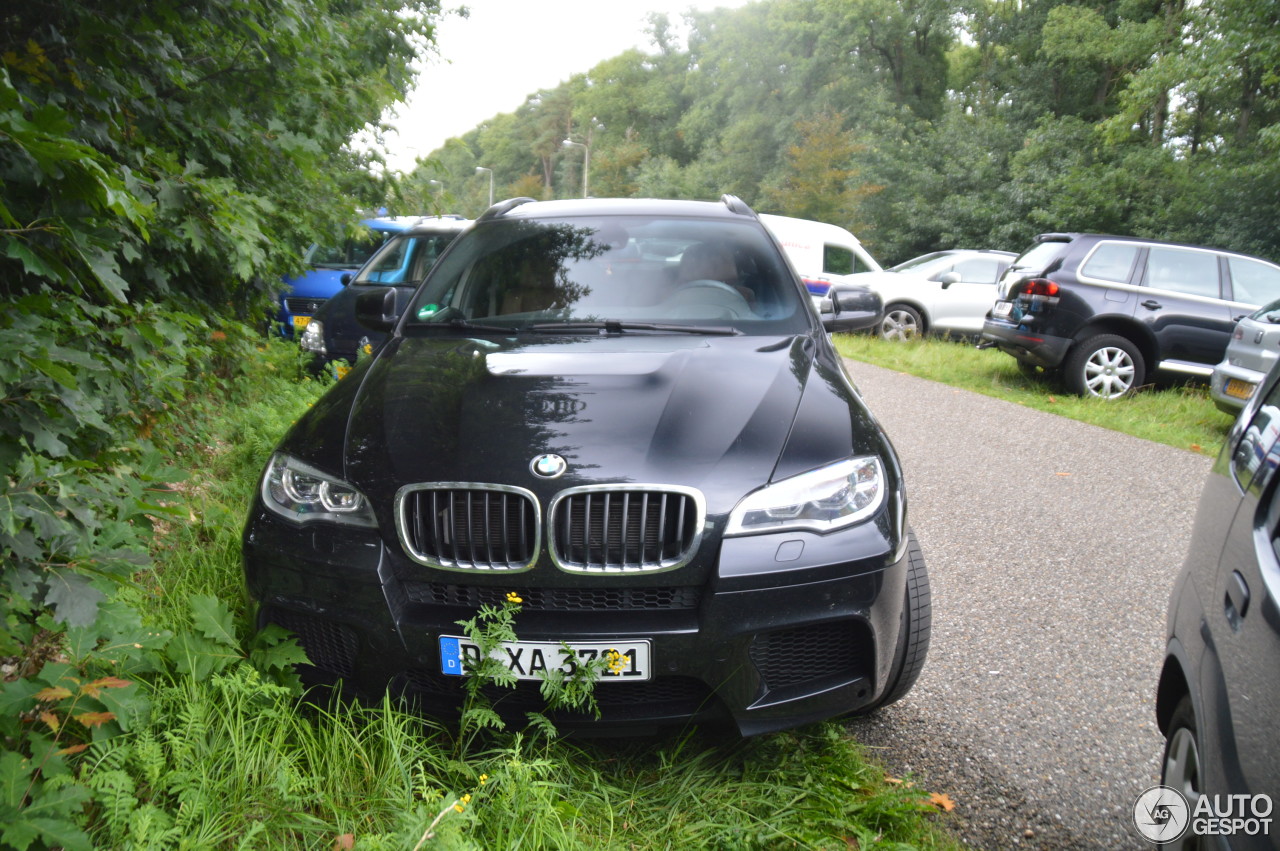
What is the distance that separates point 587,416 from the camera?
9.13ft

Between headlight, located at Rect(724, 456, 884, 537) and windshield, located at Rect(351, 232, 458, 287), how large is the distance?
23.2ft

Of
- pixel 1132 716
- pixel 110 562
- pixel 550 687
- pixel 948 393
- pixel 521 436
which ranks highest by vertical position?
pixel 521 436

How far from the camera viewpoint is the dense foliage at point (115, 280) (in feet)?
7.19

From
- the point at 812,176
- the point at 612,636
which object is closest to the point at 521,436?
the point at 612,636

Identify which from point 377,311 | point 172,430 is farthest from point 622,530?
point 172,430

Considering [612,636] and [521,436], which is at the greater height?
[521,436]

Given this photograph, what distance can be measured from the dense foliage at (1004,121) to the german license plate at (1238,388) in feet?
21.4

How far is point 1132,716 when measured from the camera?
10.8 ft

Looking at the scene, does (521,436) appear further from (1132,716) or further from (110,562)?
(1132,716)

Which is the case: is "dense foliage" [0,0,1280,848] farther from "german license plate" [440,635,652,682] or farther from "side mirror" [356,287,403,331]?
"side mirror" [356,287,403,331]

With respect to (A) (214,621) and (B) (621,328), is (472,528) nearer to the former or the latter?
(A) (214,621)

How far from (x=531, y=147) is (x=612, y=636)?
107 m

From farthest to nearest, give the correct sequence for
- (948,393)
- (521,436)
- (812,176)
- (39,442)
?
1. (812,176)
2. (948,393)
3. (521,436)
4. (39,442)

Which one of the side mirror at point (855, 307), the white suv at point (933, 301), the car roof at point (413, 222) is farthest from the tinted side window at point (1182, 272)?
the side mirror at point (855, 307)
